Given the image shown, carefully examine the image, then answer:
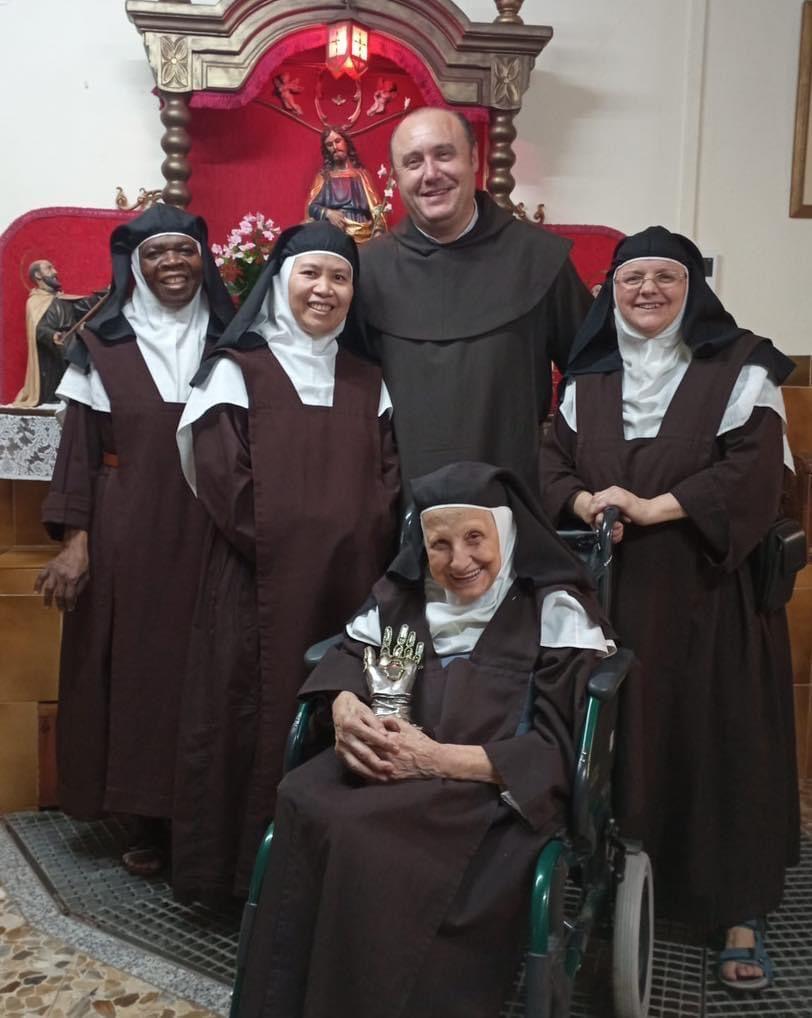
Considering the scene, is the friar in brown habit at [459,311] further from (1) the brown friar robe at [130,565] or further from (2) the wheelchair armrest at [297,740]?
(2) the wheelchair armrest at [297,740]

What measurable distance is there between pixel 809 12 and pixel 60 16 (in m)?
3.19

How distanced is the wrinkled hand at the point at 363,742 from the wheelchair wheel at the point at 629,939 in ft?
2.28

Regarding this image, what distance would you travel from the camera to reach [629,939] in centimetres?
236

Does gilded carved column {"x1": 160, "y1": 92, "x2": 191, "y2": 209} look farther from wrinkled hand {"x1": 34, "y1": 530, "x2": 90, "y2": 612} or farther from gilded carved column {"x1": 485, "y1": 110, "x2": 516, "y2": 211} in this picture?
wrinkled hand {"x1": 34, "y1": 530, "x2": 90, "y2": 612}

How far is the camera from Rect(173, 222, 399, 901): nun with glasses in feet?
9.13

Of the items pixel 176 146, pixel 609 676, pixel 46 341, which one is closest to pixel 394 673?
pixel 609 676

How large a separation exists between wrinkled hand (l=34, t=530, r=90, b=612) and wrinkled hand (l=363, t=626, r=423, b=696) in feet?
3.96

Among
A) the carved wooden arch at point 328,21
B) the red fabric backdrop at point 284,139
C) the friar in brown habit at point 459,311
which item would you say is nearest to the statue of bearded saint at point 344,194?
the red fabric backdrop at point 284,139

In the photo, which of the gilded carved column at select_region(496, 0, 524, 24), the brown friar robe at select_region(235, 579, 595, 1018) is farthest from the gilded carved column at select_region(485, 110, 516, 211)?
the brown friar robe at select_region(235, 579, 595, 1018)

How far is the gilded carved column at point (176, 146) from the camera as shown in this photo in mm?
4027

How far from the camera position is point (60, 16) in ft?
14.0

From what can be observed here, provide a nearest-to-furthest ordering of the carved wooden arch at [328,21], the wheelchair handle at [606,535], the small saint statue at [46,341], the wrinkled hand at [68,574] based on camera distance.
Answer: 1. the wheelchair handle at [606,535]
2. the wrinkled hand at [68,574]
3. the carved wooden arch at [328,21]
4. the small saint statue at [46,341]

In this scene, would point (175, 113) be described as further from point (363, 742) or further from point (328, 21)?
point (363, 742)

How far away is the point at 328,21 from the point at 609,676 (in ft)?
10.0
